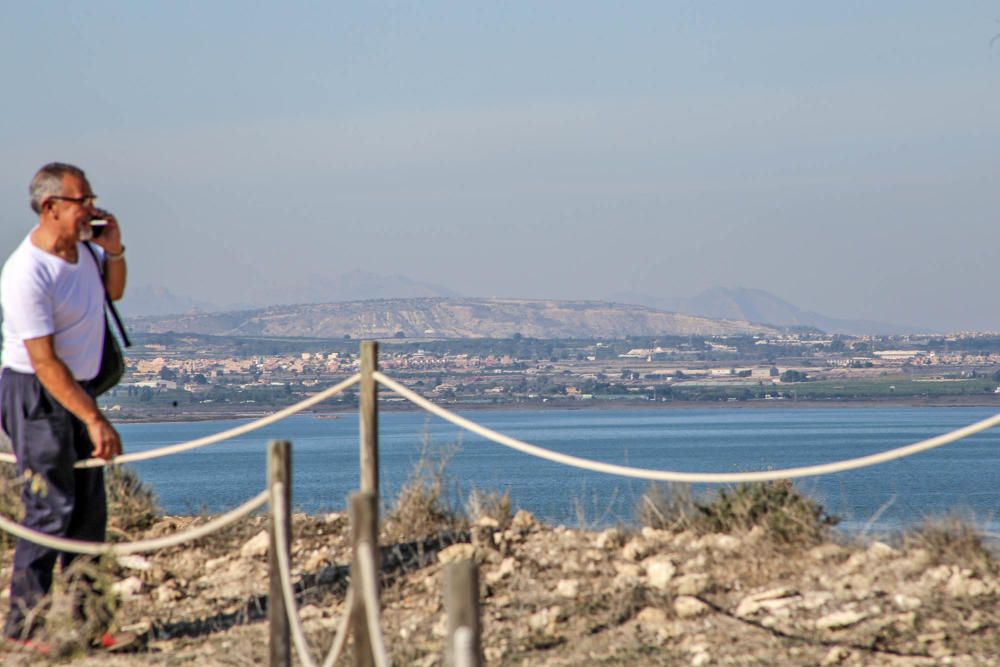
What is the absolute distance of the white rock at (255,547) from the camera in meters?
7.63

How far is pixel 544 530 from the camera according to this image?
25.0 feet

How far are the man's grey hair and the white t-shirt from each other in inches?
7.0

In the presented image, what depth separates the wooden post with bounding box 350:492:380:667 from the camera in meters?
4.25

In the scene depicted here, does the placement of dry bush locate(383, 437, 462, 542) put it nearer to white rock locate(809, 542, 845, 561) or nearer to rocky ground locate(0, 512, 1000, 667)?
rocky ground locate(0, 512, 1000, 667)

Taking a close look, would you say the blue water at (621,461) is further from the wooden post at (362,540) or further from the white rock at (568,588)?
the wooden post at (362,540)

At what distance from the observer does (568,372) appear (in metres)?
146

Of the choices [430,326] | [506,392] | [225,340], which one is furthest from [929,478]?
[430,326]

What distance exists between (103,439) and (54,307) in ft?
2.01

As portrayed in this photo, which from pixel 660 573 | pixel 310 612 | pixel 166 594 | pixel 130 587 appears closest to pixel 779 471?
pixel 660 573

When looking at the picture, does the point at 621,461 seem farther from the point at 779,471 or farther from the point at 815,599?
the point at 779,471

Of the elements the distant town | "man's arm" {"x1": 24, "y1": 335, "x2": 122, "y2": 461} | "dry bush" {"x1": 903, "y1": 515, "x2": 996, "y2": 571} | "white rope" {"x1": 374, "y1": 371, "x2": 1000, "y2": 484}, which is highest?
"man's arm" {"x1": 24, "y1": 335, "x2": 122, "y2": 461}

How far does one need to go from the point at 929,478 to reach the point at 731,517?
42367 mm

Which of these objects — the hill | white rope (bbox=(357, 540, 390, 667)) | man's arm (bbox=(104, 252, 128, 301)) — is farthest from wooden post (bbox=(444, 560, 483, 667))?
the hill

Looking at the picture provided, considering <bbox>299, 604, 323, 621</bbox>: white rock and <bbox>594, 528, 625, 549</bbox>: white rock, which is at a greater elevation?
<bbox>594, 528, 625, 549</bbox>: white rock
